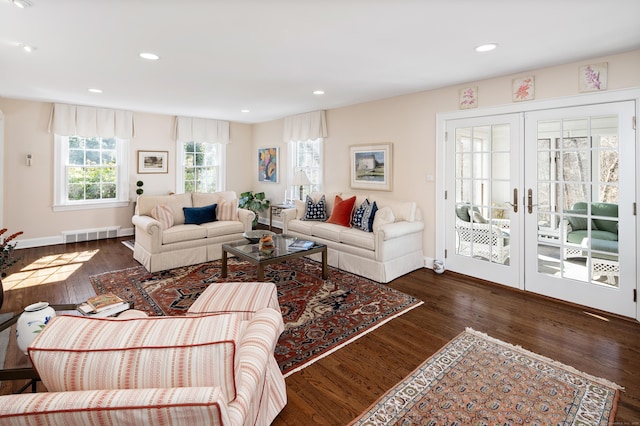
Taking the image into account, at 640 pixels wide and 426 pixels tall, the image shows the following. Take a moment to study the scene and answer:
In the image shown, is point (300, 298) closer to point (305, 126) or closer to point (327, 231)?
point (327, 231)

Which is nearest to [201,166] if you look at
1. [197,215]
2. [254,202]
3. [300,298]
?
[254,202]

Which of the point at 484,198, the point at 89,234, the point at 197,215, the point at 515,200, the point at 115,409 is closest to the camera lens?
the point at 115,409

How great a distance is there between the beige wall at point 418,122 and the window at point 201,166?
281cm

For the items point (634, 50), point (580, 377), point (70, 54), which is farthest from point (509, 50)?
point (70, 54)

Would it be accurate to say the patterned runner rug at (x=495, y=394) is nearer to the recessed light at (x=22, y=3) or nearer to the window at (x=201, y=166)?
the recessed light at (x=22, y=3)

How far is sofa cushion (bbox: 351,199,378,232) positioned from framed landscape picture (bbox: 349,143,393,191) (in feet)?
1.77

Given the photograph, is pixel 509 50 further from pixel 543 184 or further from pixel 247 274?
pixel 247 274

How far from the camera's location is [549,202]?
3521 millimetres

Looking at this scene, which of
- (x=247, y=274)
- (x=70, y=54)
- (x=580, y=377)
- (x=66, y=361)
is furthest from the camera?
(x=247, y=274)

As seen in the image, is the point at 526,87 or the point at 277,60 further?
the point at 526,87

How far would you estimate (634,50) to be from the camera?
2.95 metres

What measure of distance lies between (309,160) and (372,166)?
1.76 metres

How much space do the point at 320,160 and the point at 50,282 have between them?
4294 mm

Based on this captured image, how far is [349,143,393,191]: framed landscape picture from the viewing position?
4960 mm
